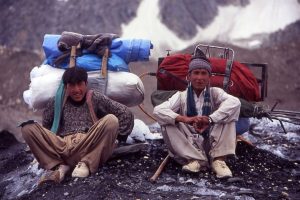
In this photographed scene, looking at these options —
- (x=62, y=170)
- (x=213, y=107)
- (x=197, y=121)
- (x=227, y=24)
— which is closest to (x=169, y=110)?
(x=197, y=121)

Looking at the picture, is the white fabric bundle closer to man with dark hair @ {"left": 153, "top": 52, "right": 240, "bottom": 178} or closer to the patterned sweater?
the patterned sweater

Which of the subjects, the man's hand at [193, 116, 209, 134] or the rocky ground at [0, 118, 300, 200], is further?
the man's hand at [193, 116, 209, 134]

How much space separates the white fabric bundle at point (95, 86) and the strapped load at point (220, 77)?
0.31 meters

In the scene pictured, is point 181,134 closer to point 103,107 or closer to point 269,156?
point 103,107

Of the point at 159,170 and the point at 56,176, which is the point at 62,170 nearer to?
the point at 56,176

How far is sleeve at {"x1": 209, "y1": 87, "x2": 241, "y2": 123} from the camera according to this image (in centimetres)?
397

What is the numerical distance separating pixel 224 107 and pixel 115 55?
1226mm

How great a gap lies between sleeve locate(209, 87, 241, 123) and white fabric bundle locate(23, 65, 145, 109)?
773 mm

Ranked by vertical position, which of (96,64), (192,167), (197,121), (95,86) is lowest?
(192,167)

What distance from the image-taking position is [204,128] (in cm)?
401

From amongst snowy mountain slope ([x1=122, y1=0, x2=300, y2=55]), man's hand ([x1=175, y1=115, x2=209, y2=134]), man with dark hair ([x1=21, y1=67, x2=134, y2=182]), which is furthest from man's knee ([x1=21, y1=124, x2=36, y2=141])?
snowy mountain slope ([x1=122, y1=0, x2=300, y2=55])

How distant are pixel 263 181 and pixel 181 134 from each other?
0.83 m

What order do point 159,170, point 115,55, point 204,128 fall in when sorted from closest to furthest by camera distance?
point 204,128 < point 159,170 < point 115,55

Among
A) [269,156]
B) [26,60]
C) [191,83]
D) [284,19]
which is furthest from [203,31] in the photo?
[191,83]
